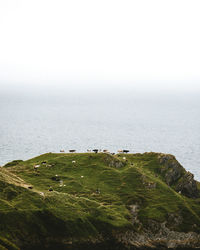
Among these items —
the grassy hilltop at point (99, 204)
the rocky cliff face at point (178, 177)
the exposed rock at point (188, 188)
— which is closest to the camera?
the grassy hilltop at point (99, 204)

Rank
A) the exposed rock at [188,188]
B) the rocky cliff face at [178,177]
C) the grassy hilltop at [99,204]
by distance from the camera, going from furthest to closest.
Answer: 1. the rocky cliff face at [178,177]
2. the exposed rock at [188,188]
3. the grassy hilltop at [99,204]

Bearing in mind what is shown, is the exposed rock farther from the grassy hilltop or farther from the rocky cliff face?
the grassy hilltop

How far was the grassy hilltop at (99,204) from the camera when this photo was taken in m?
68.3

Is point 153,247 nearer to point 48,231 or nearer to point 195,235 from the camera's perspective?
point 195,235

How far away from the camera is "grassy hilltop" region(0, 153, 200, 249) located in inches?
2689

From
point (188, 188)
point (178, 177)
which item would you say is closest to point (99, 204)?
point (188, 188)

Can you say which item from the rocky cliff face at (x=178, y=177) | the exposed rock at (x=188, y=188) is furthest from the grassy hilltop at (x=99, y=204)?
the exposed rock at (x=188, y=188)

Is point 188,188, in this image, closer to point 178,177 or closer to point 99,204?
point 178,177

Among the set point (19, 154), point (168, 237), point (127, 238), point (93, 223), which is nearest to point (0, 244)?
point (93, 223)

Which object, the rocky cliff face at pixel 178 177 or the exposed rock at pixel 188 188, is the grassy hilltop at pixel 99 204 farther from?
the exposed rock at pixel 188 188

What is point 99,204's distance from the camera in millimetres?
80312

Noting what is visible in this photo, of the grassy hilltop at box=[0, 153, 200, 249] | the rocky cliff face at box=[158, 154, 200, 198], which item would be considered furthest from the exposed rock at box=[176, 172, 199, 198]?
the grassy hilltop at box=[0, 153, 200, 249]

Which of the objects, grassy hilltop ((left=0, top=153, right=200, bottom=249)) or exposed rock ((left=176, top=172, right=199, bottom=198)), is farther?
exposed rock ((left=176, top=172, right=199, bottom=198))

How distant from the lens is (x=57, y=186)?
88.5 m
